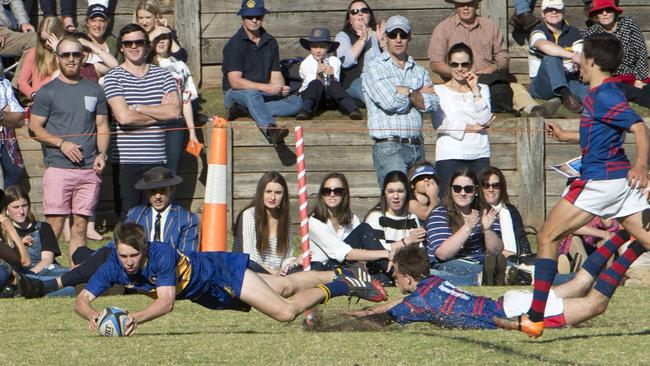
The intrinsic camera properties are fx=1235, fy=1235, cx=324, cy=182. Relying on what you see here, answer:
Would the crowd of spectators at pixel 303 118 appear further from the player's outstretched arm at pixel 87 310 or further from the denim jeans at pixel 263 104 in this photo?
the player's outstretched arm at pixel 87 310

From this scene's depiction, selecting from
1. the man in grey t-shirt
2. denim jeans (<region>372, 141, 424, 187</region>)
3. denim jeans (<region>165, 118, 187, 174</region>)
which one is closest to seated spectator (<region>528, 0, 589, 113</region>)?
denim jeans (<region>372, 141, 424, 187</region>)

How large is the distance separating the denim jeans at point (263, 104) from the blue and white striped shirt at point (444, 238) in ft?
9.92

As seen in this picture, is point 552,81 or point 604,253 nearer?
point 604,253

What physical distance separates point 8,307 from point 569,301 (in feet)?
14.7

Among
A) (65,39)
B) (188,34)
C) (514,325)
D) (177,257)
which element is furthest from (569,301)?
(188,34)

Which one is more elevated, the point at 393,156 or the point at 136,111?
the point at 136,111

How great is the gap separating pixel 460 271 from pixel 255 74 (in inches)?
161

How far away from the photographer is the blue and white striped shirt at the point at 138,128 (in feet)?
39.7

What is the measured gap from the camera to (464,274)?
1076cm

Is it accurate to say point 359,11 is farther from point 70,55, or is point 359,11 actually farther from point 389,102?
point 70,55

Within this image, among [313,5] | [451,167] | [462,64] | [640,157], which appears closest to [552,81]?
[462,64]

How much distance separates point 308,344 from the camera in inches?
299

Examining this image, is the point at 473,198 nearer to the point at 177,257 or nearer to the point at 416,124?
the point at 416,124

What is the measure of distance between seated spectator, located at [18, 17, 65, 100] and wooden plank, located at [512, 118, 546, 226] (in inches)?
202
